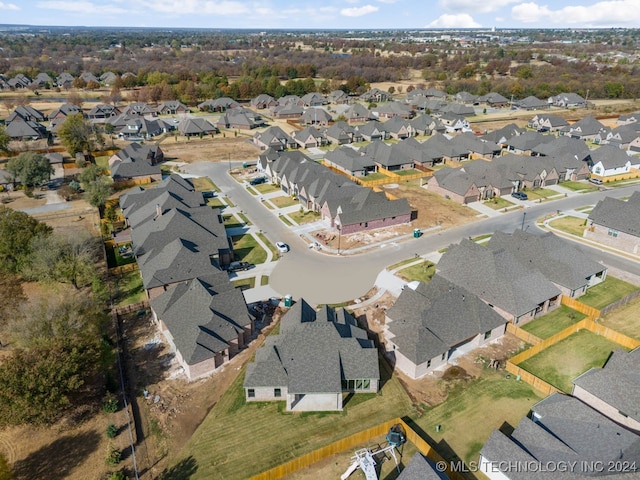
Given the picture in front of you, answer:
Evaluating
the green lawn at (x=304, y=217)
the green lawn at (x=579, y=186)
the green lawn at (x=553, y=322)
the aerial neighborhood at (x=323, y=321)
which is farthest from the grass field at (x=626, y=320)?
the green lawn at (x=579, y=186)

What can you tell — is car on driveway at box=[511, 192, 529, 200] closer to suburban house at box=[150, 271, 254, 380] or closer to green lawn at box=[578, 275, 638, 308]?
green lawn at box=[578, 275, 638, 308]

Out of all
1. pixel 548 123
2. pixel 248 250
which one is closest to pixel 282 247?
pixel 248 250

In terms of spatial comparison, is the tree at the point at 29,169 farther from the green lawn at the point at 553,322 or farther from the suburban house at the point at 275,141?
the green lawn at the point at 553,322

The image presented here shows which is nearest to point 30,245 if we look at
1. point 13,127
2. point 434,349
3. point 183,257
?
point 183,257

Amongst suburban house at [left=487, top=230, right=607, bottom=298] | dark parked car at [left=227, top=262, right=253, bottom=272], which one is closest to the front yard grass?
dark parked car at [left=227, top=262, right=253, bottom=272]

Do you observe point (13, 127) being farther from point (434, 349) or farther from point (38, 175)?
point (434, 349)

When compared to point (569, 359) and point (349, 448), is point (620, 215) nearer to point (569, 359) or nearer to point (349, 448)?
point (569, 359)
